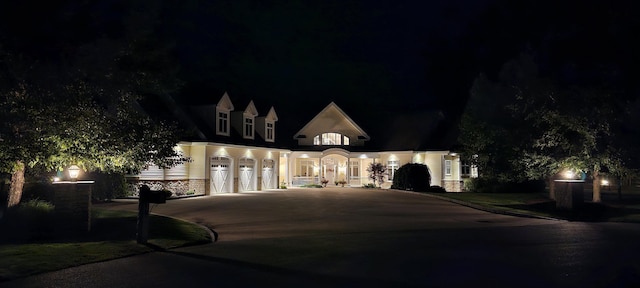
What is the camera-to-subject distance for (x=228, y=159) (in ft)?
114

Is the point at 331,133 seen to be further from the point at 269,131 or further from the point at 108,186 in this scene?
the point at 108,186

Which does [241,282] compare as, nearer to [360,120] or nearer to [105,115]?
[105,115]

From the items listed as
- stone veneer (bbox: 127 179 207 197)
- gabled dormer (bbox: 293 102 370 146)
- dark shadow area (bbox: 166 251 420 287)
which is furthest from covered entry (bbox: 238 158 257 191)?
dark shadow area (bbox: 166 251 420 287)

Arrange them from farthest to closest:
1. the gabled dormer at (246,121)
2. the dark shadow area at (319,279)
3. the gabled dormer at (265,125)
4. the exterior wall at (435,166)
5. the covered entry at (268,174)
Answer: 1. the exterior wall at (435,166)
2. the gabled dormer at (265,125)
3. the covered entry at (268,174)
4. the gabled dormer at (246,121)
5. the dark shadow area at (319,279)

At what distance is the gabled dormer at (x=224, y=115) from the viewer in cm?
3441

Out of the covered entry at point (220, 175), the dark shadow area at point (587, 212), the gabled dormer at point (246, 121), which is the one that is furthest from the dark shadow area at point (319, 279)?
the gabled dormer at point (246, 121)

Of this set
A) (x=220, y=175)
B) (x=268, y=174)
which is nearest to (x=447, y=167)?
(x=268, y=174)

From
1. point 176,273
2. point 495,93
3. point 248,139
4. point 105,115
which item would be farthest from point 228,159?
point 176,273

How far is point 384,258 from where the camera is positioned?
34.0 feet

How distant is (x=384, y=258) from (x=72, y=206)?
8480mm

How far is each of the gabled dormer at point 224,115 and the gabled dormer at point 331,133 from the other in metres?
11.5

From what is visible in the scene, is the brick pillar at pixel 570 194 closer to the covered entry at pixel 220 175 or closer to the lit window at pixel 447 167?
the lit window at pixel 447 167

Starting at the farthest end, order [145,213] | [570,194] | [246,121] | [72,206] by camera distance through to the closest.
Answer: [246,121] → [570,194] → [72,206] → [145,213]

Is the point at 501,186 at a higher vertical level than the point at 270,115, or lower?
lower
